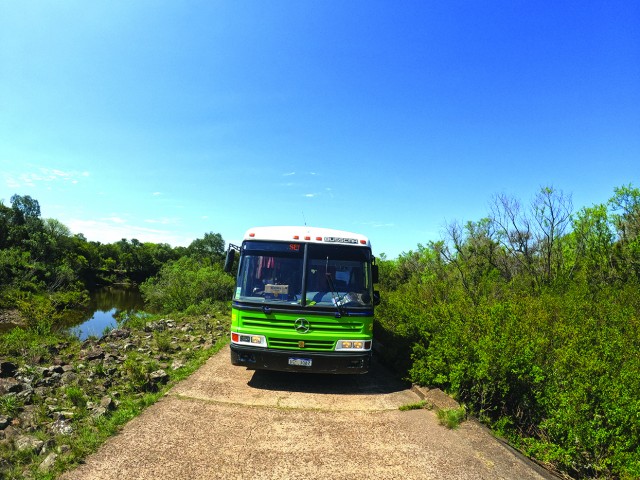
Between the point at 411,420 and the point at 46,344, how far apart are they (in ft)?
40.6

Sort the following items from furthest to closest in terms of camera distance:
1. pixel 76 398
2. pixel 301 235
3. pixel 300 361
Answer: pixel 301 235, pixel 300 361, pixel 76 398

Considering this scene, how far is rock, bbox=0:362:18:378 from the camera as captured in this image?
840 centimetres

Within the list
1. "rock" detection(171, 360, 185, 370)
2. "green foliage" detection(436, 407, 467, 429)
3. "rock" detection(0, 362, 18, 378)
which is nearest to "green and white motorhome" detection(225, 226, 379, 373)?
"green foliage" detection(436, 407, 467, 429)

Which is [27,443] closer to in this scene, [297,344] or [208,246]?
[297,344]

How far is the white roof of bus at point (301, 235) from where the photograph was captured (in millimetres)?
7109

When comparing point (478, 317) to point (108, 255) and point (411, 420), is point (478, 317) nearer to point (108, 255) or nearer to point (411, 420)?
point (411, 420)

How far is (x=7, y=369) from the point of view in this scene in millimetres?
8602

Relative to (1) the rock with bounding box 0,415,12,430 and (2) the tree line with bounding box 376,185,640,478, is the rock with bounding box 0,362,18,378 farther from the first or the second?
(2) the tree line with bounding box 376,185,640,478

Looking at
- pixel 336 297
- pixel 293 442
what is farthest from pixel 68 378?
pixel 336 297

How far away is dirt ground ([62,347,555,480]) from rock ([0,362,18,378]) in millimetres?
5061

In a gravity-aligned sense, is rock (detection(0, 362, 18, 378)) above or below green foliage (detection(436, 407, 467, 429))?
below

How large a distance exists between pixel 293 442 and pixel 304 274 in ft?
9.68

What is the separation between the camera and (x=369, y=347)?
670 centimetres

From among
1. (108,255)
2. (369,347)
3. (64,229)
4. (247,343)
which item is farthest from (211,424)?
(108,255)
